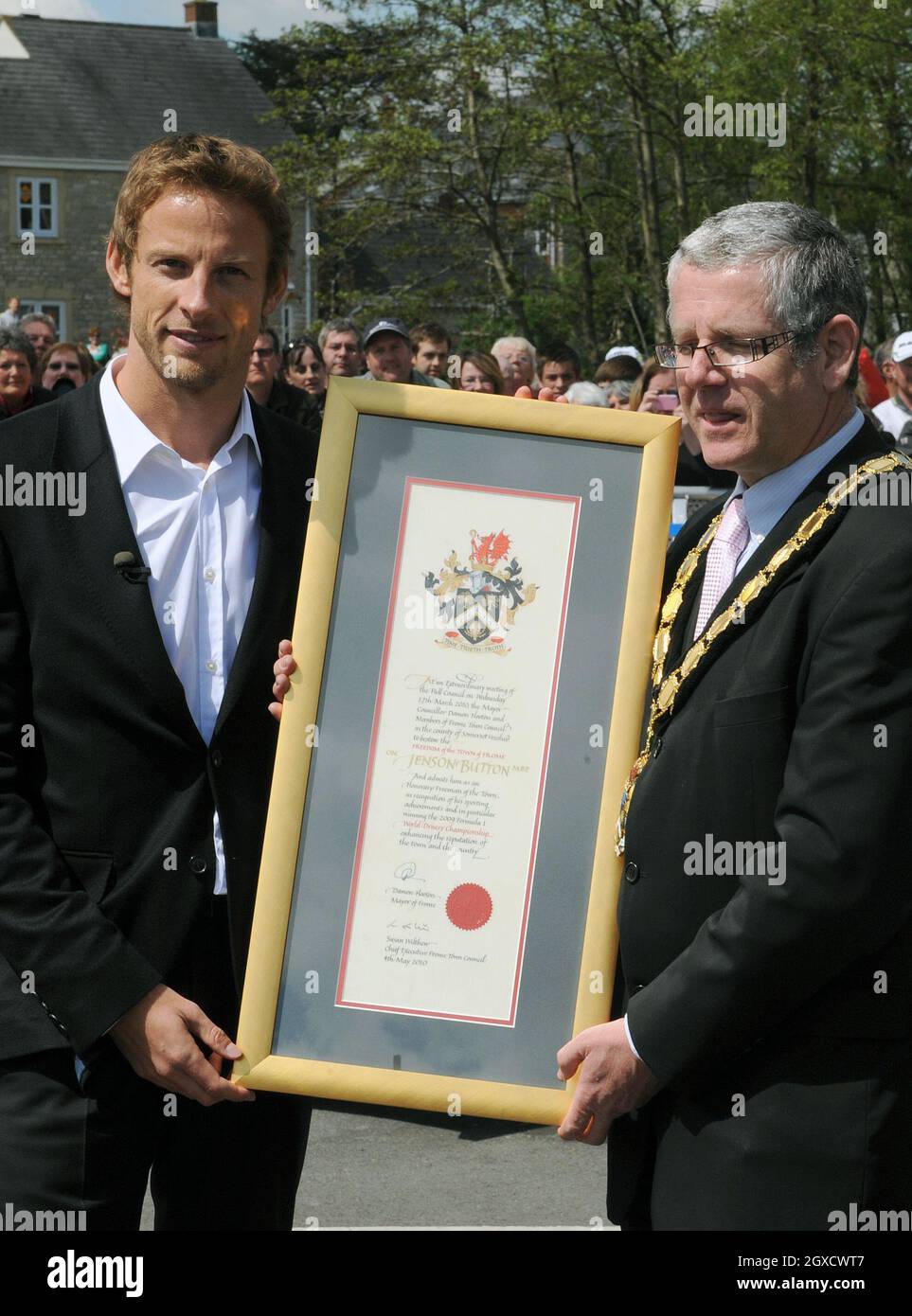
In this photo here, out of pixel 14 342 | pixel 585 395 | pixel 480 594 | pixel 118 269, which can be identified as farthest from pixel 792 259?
pixel 14 342

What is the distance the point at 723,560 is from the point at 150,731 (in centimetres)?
115

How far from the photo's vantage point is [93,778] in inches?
123

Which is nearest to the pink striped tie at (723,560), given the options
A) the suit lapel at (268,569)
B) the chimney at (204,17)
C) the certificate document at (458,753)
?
the certificate document at (458,753)

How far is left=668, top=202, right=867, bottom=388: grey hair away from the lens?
2.88 metres

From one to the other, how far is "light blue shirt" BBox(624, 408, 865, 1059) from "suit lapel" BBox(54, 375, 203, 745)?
1.07 meters

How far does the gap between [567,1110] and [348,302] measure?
109 ft

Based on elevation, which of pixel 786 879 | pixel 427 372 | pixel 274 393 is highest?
pixel 427 372

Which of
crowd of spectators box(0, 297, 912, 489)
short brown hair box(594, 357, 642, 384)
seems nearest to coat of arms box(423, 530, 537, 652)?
crowd of spectators box(0, 297, 912, 489)

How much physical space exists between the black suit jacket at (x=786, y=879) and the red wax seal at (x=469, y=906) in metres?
0.34

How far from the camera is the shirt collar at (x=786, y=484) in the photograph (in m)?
2.97

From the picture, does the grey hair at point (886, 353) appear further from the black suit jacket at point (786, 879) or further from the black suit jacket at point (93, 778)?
the black suit jacket at point (93, 778)

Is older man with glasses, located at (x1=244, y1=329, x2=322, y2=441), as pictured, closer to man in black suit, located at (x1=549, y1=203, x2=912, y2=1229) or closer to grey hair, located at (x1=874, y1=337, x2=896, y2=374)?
grey hair, located at (x1=874, y1=337, x2=896, y2=374)

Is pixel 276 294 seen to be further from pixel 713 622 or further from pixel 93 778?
pixel 713 622

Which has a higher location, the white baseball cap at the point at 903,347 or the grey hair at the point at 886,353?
the grey hair at the point at 886,353
